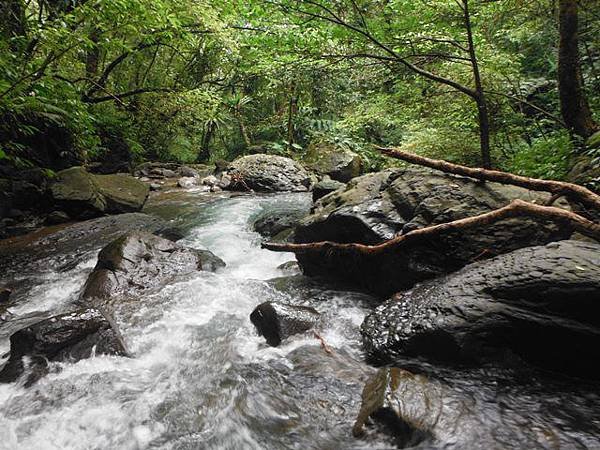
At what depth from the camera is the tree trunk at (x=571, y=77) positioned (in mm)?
4887

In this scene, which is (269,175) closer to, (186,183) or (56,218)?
(186,183)

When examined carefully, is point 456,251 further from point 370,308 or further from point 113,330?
point 113,330

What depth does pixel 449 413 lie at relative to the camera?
8.04 feet

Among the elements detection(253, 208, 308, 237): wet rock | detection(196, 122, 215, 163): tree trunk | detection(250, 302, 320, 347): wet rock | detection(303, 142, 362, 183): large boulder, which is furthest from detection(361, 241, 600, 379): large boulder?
detection(196, 122, 215, 163): tree trunk

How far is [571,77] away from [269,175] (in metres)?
9.21

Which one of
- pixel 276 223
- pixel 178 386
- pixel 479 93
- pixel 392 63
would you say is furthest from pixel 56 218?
pixel 479 93

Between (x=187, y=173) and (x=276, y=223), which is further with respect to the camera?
(x=187, y=173)

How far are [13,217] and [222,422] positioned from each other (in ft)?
24.5

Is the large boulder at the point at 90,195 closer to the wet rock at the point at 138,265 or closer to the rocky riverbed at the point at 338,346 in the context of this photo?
the rocky riverbed at the point at 338,346

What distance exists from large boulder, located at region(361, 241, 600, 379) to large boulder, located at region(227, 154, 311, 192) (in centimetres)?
945

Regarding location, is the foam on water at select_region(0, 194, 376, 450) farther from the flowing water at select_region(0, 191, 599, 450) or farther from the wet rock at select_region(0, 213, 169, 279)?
the wet rock at select_region(0, 213, 169, 279)

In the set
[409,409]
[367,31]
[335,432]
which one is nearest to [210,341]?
[335,432]

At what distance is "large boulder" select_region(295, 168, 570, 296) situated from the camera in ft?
12.4

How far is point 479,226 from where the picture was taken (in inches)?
149
